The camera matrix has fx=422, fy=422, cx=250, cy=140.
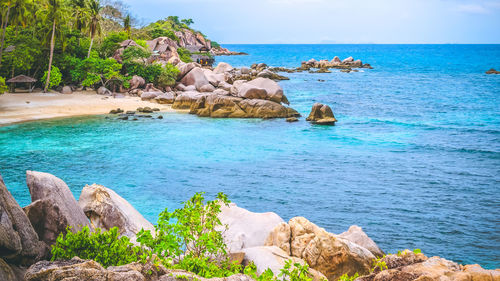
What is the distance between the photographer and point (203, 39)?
12950 cm

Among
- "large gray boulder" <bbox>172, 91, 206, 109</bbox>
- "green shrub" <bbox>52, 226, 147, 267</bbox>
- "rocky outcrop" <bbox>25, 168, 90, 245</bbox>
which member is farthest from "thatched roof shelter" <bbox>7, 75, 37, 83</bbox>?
"green shrub" <bbox>52, 226, 147, 267</bbox>

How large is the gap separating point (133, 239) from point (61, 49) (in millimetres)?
38051

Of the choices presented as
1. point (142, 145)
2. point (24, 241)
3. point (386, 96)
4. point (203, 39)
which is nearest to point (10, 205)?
point (24, 241)

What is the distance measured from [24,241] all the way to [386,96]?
4996cm

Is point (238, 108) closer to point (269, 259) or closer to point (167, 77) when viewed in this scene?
point (167, 77)

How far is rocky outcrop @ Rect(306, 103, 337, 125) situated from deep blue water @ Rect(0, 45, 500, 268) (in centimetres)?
80

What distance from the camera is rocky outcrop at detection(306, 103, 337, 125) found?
32.8m

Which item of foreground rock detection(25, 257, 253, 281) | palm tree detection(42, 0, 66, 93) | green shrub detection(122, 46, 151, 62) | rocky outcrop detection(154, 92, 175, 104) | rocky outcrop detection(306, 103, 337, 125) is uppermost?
palm tree detection(42, 0, 66, 93)

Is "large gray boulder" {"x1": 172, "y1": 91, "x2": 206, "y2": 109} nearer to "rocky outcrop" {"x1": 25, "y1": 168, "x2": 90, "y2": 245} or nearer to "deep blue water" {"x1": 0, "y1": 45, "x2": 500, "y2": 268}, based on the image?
"deep blue water" {"x1": 0, "y1": 45, "x2": 500, "y2": 268}

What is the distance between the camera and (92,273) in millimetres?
4816

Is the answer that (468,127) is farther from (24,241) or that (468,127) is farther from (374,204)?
(24,241)

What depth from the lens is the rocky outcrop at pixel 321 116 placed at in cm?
3281

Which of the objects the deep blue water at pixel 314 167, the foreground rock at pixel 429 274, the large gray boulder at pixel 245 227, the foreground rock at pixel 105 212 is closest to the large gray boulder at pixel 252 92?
the deep blue water at pixel 314 167

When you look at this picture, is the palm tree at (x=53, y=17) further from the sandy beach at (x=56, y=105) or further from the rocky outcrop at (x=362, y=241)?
the rocky outcrop at (x=362, y=241)
